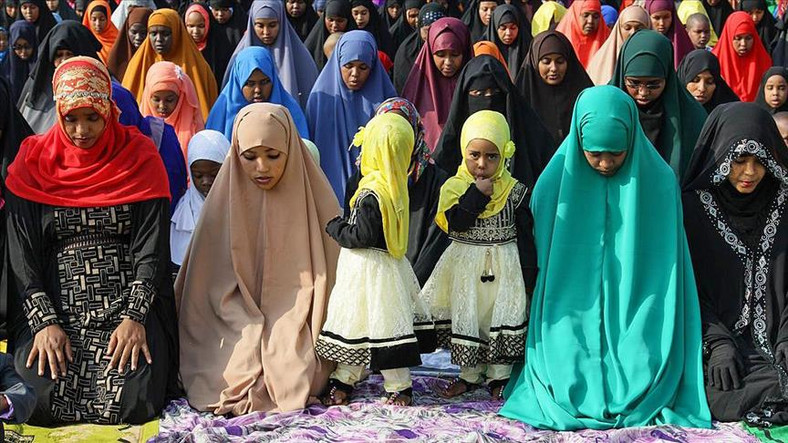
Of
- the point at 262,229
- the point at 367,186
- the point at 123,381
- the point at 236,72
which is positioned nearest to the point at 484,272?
the point at 367,186

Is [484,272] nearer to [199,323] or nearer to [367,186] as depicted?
[367,186]

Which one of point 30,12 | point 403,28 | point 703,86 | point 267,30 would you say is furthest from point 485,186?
point 30,12

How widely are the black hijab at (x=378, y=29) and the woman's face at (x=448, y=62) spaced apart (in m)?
2.26

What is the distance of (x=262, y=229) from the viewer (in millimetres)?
4676

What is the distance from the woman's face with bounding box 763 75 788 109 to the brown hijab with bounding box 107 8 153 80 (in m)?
4.76

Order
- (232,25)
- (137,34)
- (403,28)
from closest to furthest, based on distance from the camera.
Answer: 1. (137,34)
2. (232,25)
3. (403,28)

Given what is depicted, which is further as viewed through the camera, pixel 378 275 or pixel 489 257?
pixel 489 257

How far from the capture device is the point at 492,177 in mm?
4398

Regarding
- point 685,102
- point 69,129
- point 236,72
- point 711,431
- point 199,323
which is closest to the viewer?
point 711,431

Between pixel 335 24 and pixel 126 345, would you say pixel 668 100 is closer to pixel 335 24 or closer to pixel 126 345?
pixel 126 345

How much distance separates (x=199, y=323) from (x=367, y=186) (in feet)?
3.40

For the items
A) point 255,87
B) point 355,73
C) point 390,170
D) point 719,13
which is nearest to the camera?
point 390,170

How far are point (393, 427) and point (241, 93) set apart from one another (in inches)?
127

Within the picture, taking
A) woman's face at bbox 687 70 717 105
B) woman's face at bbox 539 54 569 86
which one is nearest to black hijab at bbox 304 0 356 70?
woman's face at bbox 539 54 569 86
